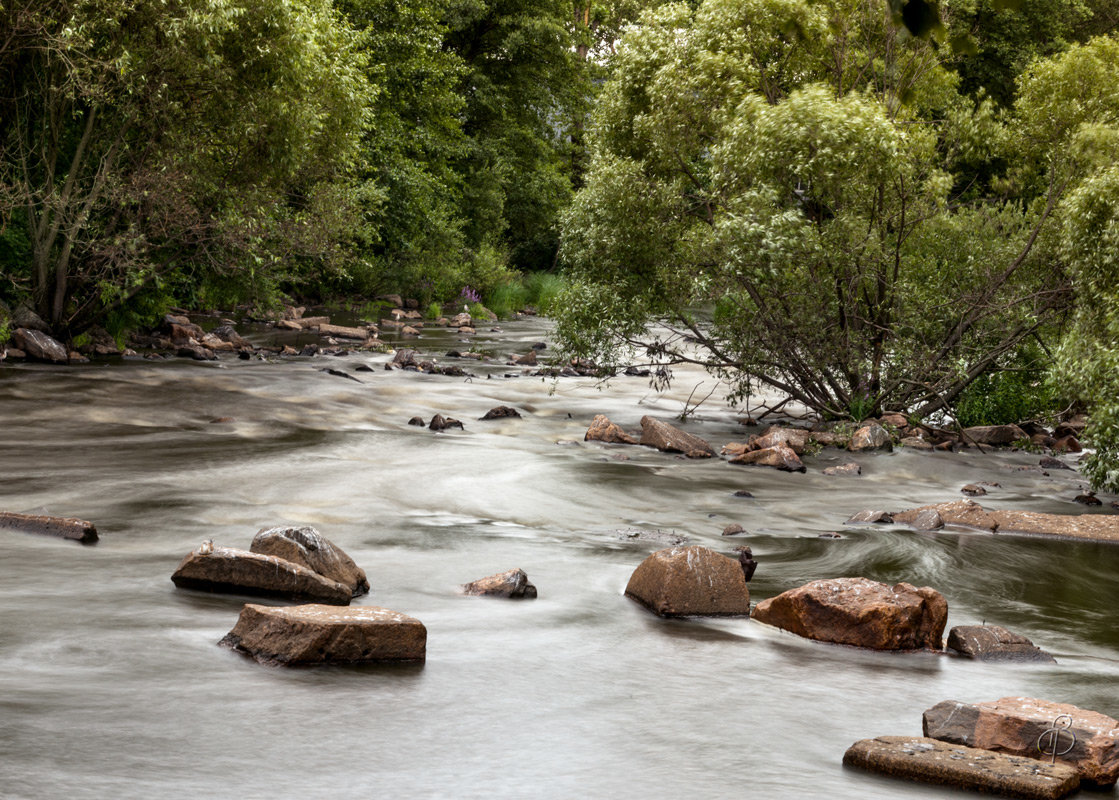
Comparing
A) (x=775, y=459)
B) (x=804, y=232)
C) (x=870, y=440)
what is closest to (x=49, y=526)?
(x=775, y=459)

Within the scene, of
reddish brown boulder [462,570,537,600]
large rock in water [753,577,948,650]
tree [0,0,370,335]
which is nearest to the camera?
large rock in water [753,577,948,650]

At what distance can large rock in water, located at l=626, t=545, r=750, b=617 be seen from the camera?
25.2 ft

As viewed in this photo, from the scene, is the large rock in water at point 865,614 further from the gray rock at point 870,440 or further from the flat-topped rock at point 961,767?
the gray rock at point 870,440

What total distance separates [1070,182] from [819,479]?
6.01 m

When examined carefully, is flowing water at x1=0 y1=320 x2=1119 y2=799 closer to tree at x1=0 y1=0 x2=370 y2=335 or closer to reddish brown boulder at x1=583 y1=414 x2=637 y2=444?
reddish brown boulder at x1=583 y1=414 x2=637 y2=444

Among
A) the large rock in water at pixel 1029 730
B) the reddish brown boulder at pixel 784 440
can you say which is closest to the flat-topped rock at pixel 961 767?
the large rock in water at pixel 1029 730

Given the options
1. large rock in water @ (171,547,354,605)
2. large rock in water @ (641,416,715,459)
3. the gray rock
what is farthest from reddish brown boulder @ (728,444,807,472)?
large rock in water @ (171,547,354,605)

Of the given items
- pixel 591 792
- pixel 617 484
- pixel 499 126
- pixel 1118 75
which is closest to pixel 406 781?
pixel 591 792

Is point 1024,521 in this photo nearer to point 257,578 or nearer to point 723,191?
point 723,191

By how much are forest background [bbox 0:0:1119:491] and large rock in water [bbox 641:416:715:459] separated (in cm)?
188

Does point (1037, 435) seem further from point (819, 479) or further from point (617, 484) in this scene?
point (617, 484)

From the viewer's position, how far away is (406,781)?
475 cm

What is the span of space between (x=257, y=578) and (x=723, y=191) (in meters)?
11.2

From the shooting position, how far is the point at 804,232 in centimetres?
1515
